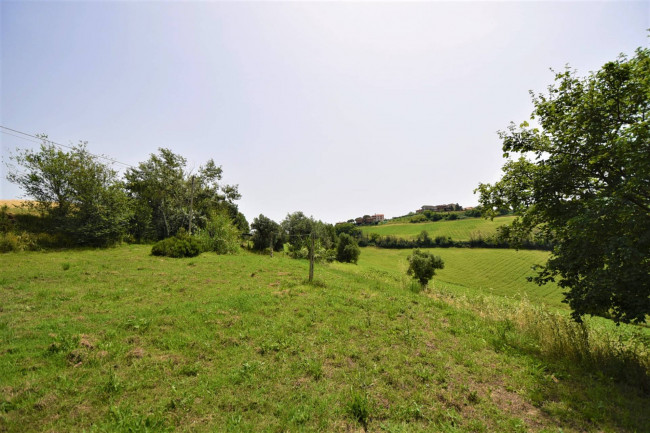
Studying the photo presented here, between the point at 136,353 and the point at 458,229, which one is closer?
the point at 136,353

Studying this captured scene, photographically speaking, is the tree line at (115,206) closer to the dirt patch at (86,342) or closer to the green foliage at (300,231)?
the green foliage at (300,231)

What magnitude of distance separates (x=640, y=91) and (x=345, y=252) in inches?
1789

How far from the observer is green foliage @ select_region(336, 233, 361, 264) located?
1962 inches

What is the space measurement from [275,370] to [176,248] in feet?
61.3

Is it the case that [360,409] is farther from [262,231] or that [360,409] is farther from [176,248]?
[262,231]

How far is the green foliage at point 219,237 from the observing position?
2469 centimetres

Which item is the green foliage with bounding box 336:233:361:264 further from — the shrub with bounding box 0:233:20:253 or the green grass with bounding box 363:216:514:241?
the shrub with bounding box 0:233:20:253

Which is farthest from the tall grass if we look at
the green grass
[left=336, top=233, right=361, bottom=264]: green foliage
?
the green grass

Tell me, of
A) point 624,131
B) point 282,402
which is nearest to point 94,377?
point 282,402

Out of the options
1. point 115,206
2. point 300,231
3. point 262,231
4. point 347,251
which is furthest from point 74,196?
point 347,251

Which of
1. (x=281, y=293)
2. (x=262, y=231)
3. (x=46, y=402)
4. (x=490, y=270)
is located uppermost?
(x=262, y=231)

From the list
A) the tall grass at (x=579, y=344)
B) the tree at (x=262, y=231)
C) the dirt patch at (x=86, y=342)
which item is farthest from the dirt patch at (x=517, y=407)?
the tree at (x=262, y=231)

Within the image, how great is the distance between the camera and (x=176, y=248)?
64.4ft

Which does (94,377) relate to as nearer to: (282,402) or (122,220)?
(282,402)
